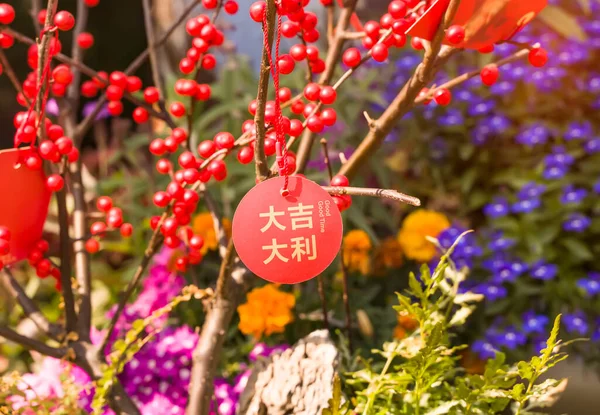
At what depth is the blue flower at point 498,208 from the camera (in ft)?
4.76

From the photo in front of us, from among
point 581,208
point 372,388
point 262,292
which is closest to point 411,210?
point 581,208

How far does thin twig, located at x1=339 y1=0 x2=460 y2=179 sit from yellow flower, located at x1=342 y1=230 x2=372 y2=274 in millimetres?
447

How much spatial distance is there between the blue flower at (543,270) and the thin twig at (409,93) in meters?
0.73

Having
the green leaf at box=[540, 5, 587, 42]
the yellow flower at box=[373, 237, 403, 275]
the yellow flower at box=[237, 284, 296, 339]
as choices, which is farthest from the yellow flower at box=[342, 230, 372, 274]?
the green leaf at box=[540, 5, 587, 42]

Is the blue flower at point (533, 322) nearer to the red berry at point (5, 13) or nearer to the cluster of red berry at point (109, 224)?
the cluster of red berry at point (109, 224)

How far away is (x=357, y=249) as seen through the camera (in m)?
1.27

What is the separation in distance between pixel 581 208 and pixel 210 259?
918 mm

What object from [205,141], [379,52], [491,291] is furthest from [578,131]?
[205,141]

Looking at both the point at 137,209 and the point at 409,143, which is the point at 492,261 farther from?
the point at 137,209

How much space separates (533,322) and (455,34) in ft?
2.85

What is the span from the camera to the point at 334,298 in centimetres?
→ 122

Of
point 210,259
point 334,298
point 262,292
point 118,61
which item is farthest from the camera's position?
point 118,61

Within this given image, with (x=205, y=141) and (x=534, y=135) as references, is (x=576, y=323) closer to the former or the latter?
(x=534, y=135)

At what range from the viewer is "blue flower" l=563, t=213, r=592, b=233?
4.58 feet
